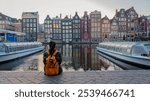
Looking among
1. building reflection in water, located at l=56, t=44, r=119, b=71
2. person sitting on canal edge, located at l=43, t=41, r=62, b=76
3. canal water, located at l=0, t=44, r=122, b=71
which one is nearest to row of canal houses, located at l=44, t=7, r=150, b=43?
building reflection in water, located at l=56, t=44, r=119, b=71

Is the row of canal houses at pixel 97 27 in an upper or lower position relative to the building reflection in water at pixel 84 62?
upper

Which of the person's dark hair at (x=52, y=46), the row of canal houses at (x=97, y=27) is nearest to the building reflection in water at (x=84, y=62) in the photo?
the person's dark hair at (x=52, y=46)

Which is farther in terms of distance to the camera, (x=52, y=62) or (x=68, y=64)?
(x=68, y=64)

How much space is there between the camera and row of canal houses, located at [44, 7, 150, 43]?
49.9 meters

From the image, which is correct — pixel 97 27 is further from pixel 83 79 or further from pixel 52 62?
pixel 83 79

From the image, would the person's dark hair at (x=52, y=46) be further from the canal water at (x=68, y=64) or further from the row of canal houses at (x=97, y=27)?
the row of canal houses at (x=97, y=27)

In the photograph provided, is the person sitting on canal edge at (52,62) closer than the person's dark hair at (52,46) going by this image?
No

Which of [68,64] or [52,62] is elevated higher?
[52,62]

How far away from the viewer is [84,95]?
130 inches

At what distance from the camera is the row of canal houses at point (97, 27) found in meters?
49.9

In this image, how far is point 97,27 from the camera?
58375 mm

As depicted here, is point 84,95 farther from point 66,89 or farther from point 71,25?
point 71,25

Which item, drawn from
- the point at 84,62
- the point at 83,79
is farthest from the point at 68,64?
the point at 83,79

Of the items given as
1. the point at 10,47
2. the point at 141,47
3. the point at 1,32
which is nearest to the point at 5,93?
the point at 141,47
